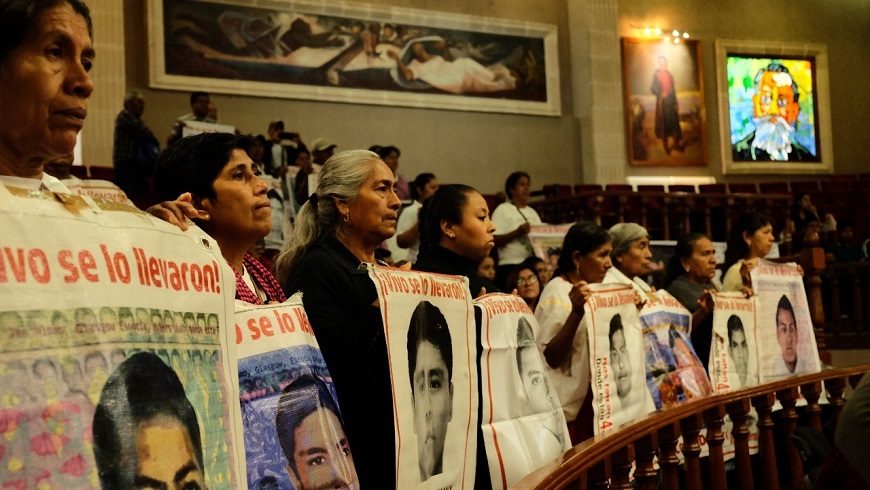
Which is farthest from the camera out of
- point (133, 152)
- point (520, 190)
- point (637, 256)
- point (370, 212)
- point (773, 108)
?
point (773, 108)

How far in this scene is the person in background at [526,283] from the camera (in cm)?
645

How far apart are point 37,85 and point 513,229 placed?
8070 mm

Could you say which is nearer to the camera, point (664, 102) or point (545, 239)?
point (545, 239)

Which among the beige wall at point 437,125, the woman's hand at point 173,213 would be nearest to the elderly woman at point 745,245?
the woman's hand at point 173,213

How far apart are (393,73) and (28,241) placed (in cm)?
1332

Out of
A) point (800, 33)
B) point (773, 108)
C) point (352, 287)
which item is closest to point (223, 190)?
point (352, 287)

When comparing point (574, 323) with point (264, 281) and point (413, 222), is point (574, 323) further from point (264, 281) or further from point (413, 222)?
point (413, 222)

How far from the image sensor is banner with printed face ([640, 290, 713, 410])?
4.45m

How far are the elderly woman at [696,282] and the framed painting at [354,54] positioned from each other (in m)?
8.87

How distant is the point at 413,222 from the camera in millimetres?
8883

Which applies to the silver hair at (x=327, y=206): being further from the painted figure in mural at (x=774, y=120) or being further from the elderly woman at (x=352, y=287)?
the painted figure in mural at (x=774, y=120)

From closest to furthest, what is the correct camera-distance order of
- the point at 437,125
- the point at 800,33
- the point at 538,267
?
the point at 538,267, the point at 437,125, the point at 800,33

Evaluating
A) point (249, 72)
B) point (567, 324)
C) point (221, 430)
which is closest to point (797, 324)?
point (567, 324)

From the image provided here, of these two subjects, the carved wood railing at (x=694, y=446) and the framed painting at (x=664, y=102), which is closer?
the carved wood railing at (x=694, y=446)
